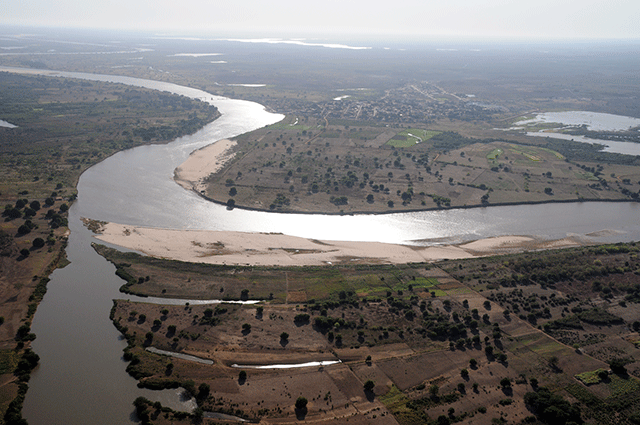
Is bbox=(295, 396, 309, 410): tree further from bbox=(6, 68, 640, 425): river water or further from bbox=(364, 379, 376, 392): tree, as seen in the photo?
bbox=(6, 68, 640, 425): river water

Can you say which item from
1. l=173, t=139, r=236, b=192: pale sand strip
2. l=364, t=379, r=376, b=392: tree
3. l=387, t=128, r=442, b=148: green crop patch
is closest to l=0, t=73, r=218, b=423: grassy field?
l=173, t=139, r=236, b=192: pale sand strip

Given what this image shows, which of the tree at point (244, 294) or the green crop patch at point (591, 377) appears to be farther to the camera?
the tree at point (244, 294)

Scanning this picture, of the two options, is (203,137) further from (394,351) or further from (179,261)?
(394,351)

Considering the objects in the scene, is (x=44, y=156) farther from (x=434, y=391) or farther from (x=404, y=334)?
→ (x=434, y=391)

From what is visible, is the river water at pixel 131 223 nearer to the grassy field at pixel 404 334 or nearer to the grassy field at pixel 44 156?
the grassy field at pixel 44 156

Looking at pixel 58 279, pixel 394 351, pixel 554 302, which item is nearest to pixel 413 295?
pixel 394 351

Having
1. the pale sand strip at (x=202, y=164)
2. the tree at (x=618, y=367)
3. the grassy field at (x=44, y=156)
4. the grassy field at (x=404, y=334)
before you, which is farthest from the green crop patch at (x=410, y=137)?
the tree at (x=618, y=367)
